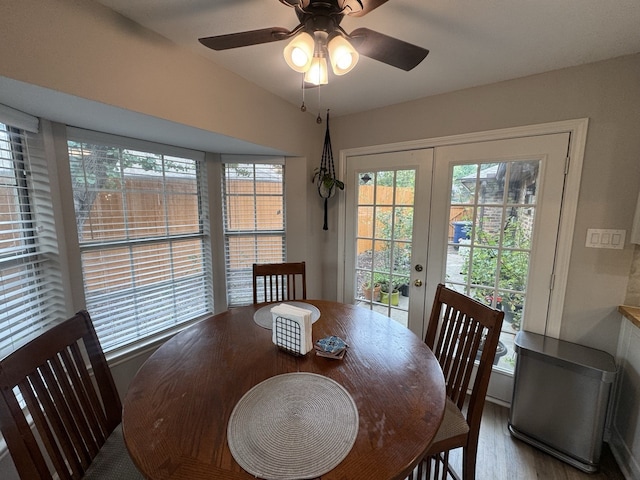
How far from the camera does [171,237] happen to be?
2.08 metres

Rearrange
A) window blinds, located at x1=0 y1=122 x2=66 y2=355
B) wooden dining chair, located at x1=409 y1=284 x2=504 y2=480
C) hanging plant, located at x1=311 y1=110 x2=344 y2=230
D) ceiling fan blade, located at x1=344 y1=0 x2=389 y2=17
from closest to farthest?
1. ceiling fan blade, located at x1=344 y1=0 x2=389 y2=17
2. wooden dining chair, located at x1=409 y1=284 x2=504 y2=480
3. window blinds, located at x1=0 y1=122 x2=66 y2=355
4. hanging plant, located at x1=311 y1=110 x2=344 y2=230

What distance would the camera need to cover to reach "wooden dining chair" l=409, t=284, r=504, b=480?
1.10 m

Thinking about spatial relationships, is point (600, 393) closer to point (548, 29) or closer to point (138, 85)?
point (548, 29)

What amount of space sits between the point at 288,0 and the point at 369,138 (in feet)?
5.19

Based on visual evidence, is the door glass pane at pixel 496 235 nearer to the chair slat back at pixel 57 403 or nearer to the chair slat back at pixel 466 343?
the chair slat back at pixel 466 343

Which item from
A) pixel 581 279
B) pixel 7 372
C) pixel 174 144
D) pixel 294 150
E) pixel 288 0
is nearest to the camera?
pixel 7 372

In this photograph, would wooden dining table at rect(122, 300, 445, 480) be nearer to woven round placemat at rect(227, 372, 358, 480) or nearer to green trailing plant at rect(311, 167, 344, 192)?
woven round placemat at rect(227, 372, 358, 480)

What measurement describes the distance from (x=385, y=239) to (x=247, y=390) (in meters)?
1.74

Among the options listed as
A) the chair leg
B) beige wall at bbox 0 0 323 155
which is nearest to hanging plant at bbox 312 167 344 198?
beige wall at bbox 0 0 323 155

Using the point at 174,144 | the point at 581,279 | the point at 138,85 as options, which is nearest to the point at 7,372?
the point at 138,85

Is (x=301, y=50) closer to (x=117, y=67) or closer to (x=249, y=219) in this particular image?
(x=117, y=67)

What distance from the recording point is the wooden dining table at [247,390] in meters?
0.67

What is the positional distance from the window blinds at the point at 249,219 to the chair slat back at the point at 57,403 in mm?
1382

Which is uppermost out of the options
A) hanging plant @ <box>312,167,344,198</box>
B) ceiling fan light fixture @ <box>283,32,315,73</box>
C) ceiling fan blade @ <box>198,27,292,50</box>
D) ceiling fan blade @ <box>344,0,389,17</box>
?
ceiling fan blade @ <box>344,0,389,17</box>
